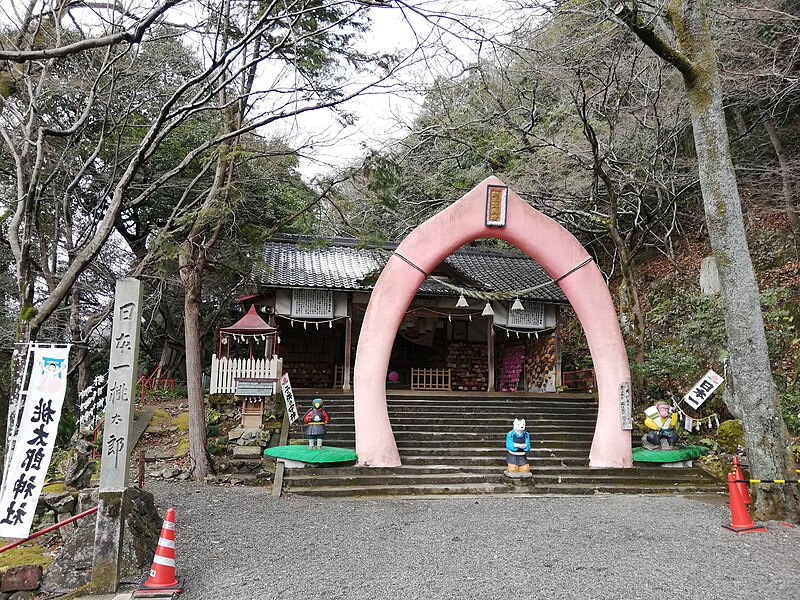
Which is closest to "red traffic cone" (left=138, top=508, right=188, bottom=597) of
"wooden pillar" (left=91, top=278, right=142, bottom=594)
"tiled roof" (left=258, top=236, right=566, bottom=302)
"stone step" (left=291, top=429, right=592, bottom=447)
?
"wooden pillar" (left=91, top=278, right=142, bottom=594)

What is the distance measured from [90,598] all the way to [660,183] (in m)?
14.4

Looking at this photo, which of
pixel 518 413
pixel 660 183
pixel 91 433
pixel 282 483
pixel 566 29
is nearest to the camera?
pixel 282 483

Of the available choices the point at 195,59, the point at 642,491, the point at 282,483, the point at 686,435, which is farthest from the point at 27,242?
the point at 686,435

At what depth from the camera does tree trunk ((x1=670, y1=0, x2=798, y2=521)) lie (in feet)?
22.4

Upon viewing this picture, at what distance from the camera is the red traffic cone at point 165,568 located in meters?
4.46

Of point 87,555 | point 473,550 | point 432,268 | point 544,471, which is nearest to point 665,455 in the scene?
point 544,471

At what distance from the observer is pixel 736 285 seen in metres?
7.14

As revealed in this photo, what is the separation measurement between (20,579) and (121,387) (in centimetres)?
195

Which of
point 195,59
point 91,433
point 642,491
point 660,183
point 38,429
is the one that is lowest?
point 642,491

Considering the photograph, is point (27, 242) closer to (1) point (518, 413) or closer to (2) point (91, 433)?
(2) point (91, 433)

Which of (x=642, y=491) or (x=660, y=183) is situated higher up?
(x=660, y=183)

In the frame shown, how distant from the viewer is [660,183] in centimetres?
1419

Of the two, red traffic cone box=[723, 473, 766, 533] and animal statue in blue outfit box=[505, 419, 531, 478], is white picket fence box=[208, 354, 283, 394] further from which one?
red traffic cone box=[723, 473, 766, 533]

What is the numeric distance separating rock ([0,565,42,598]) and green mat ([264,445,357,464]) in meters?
4.30
